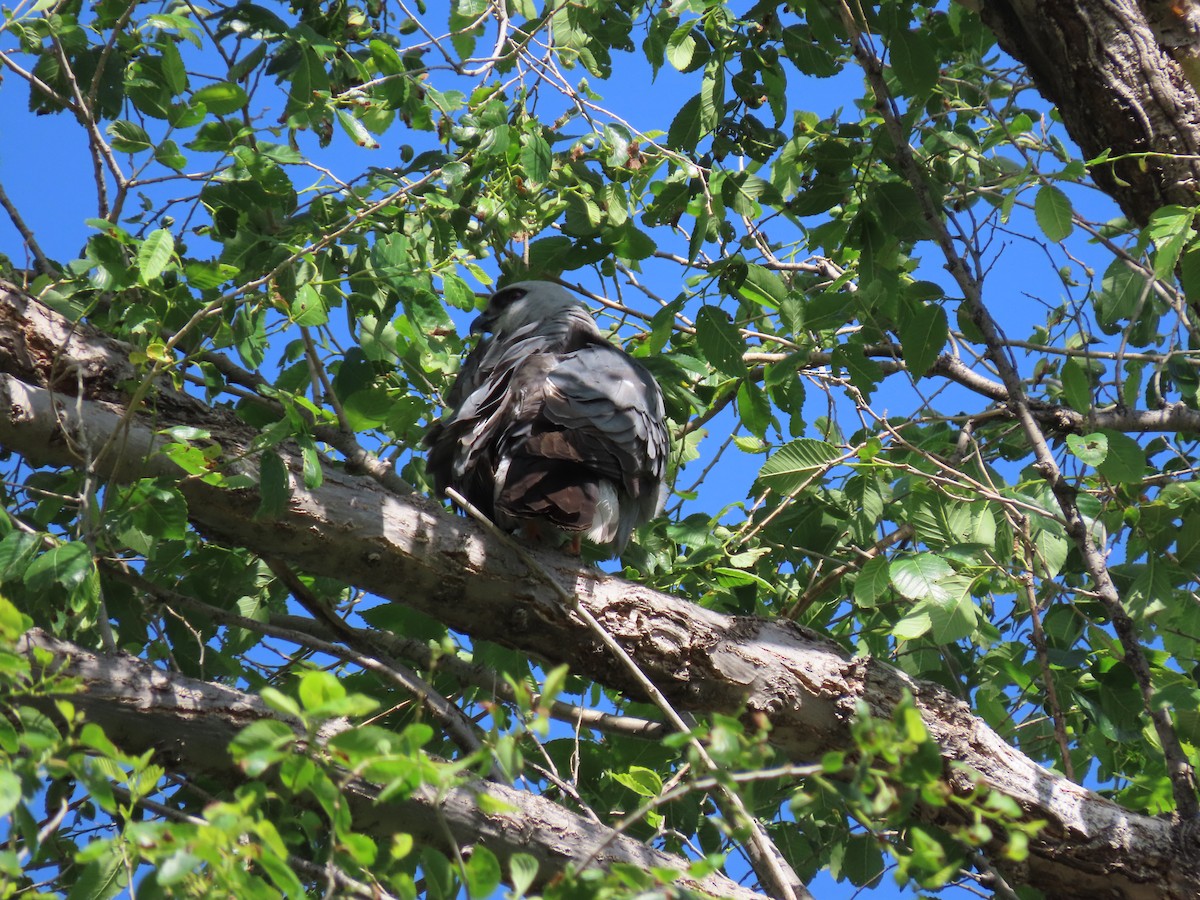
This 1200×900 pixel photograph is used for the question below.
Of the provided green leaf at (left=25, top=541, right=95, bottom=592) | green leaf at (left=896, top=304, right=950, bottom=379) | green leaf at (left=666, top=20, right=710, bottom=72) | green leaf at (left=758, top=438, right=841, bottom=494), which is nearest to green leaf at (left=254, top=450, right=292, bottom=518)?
green leaf at (left=25, top=541, right=95, bottom=592)

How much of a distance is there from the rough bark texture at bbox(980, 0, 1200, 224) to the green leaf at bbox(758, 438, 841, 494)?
3.29 ft

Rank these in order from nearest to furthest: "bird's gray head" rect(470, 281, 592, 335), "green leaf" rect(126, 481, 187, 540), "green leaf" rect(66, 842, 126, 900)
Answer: "green leaf" rect(66, 842, 126, 900)
"green leaf" rect(126, 481, 187, 540)
"bird's gray head" rect(470, 281, 592, 335)

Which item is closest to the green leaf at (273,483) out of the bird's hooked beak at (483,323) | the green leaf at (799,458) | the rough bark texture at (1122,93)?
the green leaf at (799,458)

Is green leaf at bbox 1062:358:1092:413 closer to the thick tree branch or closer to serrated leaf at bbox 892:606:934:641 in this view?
the thick tree branch

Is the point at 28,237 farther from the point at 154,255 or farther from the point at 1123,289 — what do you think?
the point at 1123,289

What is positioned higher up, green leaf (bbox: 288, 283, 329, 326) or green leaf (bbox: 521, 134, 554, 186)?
green leaf (bbox: 521, 134, 554, 186)

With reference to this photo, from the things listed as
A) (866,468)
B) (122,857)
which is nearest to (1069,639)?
(866,468)

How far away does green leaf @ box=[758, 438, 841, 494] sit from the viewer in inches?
112

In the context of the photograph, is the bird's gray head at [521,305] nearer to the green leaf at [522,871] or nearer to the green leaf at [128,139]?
the green leaf at [128,139]

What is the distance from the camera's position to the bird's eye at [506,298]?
4656 millimetres

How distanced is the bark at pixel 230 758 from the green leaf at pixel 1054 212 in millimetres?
1666

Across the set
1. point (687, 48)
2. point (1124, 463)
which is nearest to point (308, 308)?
point (687, 48)

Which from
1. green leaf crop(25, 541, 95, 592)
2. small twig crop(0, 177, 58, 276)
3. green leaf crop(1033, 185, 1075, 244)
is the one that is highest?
small twig crop(0, 177, 58, 276)

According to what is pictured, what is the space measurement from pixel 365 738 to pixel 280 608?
226 centimetres
